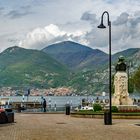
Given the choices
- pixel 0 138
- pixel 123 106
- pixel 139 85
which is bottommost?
pixel 0 138

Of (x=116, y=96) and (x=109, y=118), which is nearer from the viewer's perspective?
(x=109, y=118)

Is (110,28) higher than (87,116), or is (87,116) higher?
(110,28)

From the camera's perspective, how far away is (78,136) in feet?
79.0

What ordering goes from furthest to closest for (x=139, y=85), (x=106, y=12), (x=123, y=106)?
(x=139, y=85) < (x=123, y=106) < (x=106, y=12)

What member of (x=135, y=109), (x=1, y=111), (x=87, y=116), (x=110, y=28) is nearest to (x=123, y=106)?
(x=135, y=109)

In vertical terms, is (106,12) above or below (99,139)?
above

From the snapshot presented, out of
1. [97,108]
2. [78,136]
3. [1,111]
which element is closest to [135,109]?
[97,108]

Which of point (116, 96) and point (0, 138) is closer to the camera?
point (0, 138)

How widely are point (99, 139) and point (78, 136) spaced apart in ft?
5.92

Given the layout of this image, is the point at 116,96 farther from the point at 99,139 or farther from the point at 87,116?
the point at 99,139

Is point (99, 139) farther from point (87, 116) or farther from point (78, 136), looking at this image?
point (87, 116)

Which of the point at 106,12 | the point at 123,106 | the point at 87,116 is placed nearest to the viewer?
the point at 106,12

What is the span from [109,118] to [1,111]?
816 cm

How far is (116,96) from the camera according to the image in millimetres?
51188
